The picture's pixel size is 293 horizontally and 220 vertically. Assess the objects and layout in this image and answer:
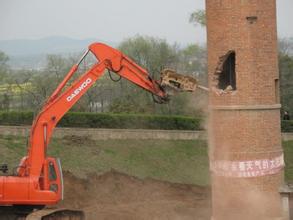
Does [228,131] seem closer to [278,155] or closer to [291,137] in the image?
[278,155]

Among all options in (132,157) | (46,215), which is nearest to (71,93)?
(46,215)

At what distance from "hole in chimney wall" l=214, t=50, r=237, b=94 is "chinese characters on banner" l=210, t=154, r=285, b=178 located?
1.94m

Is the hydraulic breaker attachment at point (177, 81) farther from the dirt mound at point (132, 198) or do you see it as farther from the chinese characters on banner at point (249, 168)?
the dirt mound at point (132, 198)

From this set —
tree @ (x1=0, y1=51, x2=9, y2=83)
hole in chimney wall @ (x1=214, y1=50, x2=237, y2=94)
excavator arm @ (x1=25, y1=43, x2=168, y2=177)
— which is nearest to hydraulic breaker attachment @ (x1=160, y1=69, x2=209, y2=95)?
excavator arm @ (x1=25, y1=43, x2=168, y2=177)

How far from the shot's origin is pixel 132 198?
1035 inches

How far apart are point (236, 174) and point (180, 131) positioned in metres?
17.5

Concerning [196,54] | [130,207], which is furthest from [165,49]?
[130,207]

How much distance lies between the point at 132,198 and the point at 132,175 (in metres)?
2.57

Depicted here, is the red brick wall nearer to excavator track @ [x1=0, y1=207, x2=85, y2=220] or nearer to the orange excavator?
the orange excavator

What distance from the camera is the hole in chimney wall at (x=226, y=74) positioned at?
17516 mm

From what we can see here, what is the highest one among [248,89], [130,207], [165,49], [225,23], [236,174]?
[165,49]

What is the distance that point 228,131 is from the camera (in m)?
17.3

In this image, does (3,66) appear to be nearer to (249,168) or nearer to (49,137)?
(49,137)

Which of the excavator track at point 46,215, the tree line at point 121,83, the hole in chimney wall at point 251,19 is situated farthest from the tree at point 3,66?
the hole in chimney wall at point 251,19
